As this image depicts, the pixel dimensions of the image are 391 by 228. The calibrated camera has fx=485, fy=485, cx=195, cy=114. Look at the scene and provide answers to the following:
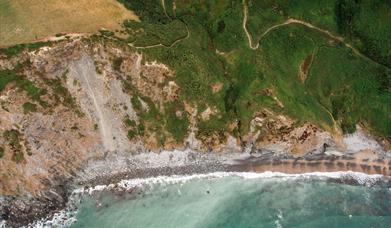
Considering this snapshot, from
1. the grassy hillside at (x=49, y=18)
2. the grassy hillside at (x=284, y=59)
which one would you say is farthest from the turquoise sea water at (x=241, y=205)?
the grassy hillside at (x=49, y=18)

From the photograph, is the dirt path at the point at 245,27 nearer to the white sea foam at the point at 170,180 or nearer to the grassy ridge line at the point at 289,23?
the grassy ridge line at the point at 289,23

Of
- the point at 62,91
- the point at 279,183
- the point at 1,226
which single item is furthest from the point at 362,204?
the point at 1,226

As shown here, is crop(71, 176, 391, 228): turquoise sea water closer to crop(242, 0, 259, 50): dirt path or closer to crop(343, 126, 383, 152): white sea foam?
crop(343, 126, 383, 152): white sea foam

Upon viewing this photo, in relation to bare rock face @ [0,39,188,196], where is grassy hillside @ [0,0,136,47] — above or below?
above

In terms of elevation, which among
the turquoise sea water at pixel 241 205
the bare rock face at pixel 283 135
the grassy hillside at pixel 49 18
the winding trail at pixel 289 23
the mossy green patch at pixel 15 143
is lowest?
the turquoise sea water at pixel 241 205

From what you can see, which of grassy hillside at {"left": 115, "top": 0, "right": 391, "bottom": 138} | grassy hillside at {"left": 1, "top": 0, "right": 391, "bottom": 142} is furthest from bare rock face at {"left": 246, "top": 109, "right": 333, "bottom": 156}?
grassy hillside at {"left": 115, "top": 0, "right": 391, "bottom": 138}

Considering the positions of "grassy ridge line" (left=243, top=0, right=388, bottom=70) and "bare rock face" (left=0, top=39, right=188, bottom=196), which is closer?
"bare rock face" (left=0, top=39, right=188, bottom=196)

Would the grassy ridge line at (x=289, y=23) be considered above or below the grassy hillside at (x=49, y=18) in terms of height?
below
